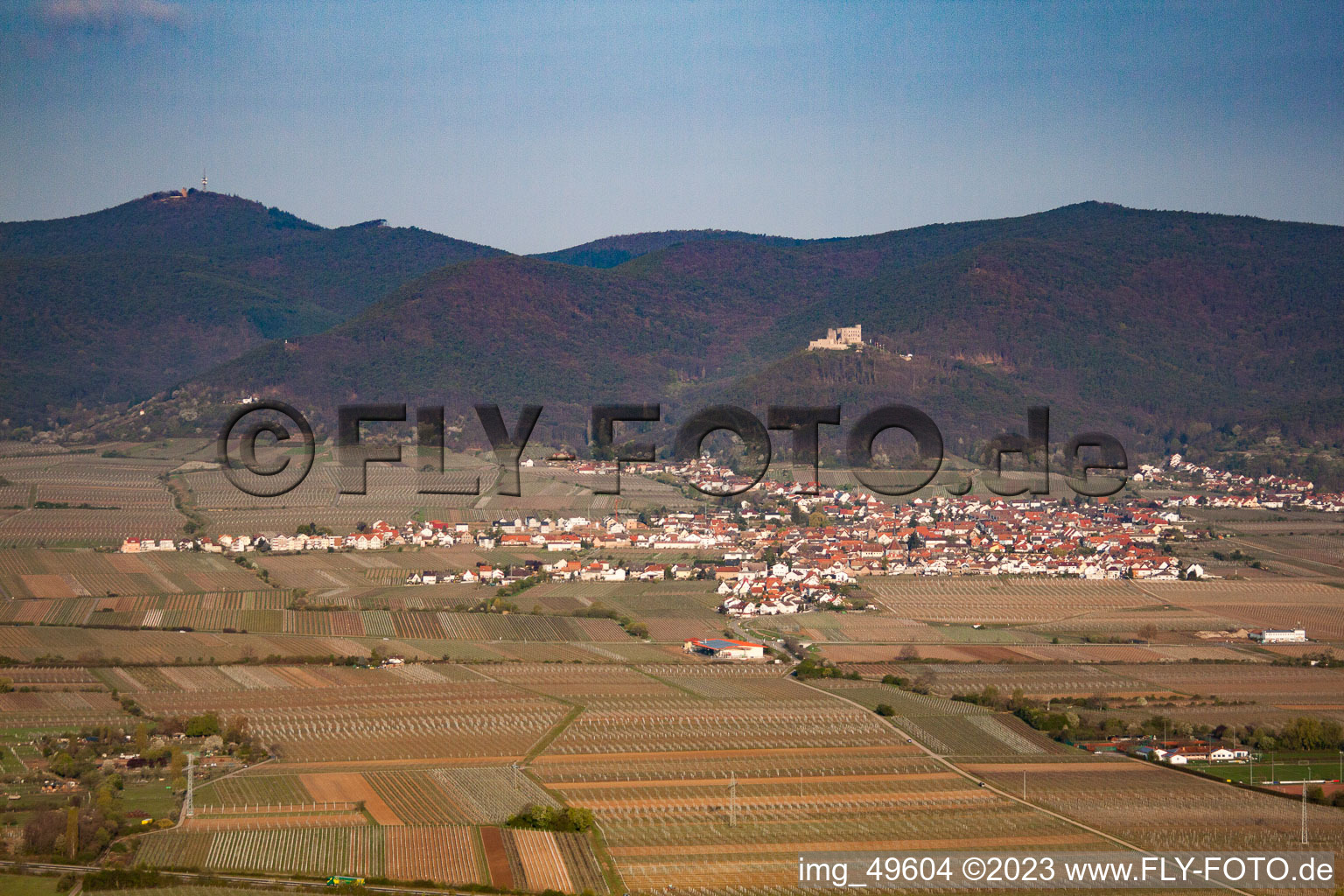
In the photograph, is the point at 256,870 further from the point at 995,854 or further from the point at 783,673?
the point at 783,673

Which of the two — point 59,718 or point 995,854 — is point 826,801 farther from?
point 59,718

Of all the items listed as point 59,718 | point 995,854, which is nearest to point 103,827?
point 59,718

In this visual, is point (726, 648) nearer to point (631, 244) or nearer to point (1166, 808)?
point (1166, 808)

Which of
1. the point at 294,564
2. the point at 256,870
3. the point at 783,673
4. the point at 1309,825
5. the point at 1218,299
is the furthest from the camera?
the point at 1218,299

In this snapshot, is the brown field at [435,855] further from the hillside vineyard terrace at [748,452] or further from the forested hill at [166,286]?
the forested hill at [166,286]

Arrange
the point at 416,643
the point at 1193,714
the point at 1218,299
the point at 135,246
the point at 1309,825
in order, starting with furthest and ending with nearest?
the point at 135,246 → the point at 1218,299 → the point at 416,643 → the point at 1193,714 → the point at 1309,825

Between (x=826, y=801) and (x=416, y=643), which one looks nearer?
(x=826, y=801)

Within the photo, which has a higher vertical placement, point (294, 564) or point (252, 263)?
point (252, 263)
